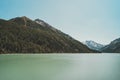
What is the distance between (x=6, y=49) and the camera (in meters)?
188

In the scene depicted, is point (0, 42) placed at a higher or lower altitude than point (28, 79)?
higher

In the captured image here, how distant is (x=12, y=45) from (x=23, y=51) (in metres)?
12.6

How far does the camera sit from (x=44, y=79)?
28.8 m

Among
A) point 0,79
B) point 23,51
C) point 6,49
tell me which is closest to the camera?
point 0,79

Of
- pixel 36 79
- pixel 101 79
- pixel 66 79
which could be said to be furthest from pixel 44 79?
pixel 101 79

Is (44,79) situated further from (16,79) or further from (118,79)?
(118,79)

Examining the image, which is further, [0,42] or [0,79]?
[0,42]

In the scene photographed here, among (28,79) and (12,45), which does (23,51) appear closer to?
(12,45)

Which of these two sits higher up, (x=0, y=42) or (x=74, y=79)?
(x=0, y=42)

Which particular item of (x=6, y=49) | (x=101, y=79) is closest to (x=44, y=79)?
(x=101, y=79)

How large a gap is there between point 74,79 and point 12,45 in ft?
581

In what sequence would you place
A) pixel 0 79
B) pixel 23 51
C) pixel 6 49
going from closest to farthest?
pixel 0 79 < pixel 6 49 < pixel 23 51

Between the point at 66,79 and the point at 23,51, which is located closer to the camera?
the point at 66,79

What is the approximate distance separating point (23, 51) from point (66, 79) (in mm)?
174661
